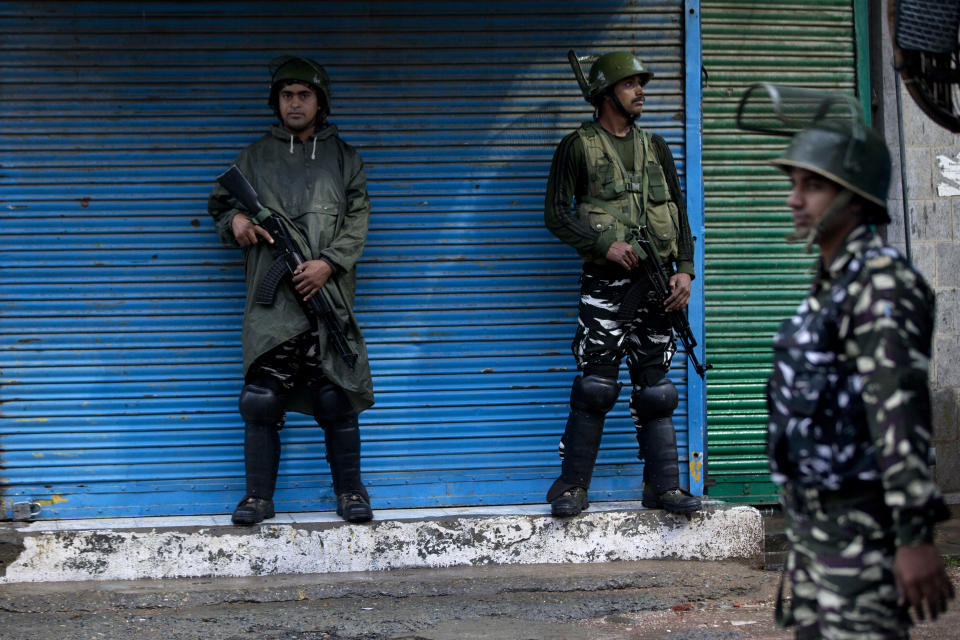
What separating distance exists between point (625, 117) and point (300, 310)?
1.87 meters

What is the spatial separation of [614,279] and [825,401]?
278 centimetres

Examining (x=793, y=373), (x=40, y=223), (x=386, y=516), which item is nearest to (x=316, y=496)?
(x=386, y=516)

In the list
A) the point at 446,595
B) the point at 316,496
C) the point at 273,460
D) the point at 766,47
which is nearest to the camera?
the point at 446,595

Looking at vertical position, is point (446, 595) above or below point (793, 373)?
below

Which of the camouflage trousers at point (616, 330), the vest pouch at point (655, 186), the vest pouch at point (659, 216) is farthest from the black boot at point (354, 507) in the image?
the vest pouch at point (655, 186)

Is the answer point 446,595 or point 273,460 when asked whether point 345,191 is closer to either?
point 273,460

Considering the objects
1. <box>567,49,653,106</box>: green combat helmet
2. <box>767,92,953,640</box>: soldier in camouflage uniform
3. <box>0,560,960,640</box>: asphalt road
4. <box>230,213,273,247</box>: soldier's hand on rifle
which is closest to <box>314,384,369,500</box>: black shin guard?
<box>0,560,960,640</box>: asphalt road

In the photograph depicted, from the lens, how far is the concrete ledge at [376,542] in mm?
5020

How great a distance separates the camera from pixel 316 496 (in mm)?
5586

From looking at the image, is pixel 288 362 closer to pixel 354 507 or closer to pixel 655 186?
pixel 354 507

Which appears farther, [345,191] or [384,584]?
[345,191]

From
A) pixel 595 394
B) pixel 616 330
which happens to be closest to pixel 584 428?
pixel 595 394

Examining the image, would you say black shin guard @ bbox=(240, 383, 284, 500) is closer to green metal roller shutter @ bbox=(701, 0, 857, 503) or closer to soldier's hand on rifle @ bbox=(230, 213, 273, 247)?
soldier's hand on rifle @ bbox=(230, 213, 273, 247)

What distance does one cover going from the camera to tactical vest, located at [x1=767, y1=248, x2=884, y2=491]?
248cm
